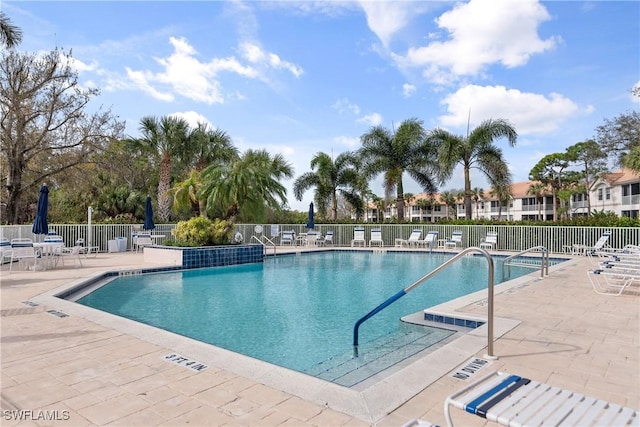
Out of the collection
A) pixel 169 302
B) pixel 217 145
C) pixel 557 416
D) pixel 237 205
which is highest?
pixel 217 145

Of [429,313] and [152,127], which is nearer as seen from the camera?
[429,313]

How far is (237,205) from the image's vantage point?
1786 centimetres

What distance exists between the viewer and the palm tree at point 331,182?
2575 cm

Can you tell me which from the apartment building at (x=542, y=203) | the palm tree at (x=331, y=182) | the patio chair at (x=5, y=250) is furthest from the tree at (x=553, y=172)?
the patio chair at (x=5, y=250)

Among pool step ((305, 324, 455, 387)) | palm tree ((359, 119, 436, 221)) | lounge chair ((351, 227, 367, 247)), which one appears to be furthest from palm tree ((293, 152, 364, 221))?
pool step ((305, 324, 455, 387))

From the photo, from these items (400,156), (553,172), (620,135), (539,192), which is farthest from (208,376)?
(539,192)

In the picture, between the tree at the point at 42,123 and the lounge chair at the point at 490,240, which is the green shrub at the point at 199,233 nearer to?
the tree at the point at 42,123

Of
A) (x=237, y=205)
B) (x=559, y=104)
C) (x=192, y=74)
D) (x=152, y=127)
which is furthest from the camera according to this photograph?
(x=152, y=127)

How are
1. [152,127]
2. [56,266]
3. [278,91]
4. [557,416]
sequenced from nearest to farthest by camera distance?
[557,416], [56,266], [278,91], [152,127]

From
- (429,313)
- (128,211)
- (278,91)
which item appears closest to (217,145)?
(128,211)

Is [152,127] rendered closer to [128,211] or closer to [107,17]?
[128,211]

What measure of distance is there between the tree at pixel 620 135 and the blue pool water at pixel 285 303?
27643 mm

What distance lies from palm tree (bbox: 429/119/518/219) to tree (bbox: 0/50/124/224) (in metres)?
18.0

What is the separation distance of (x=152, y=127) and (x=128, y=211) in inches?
234
